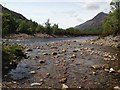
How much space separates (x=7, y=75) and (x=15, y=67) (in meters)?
2.46

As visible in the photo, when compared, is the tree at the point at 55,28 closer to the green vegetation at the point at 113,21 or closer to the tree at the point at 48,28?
the tree at the point at 48,28

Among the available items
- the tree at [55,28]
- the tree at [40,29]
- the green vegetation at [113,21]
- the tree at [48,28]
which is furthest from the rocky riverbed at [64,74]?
the tree at [55,28]

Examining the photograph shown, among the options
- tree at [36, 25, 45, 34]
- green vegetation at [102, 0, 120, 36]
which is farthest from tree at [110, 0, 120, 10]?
tree at [36, 25, 45, 34]

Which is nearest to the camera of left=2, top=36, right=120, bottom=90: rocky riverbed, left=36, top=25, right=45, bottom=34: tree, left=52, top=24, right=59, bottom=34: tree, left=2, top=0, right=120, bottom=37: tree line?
left=2, top=36, right=120, bottom=90: rocky riverbed

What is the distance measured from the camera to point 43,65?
19.8m

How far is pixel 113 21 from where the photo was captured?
58312 mm

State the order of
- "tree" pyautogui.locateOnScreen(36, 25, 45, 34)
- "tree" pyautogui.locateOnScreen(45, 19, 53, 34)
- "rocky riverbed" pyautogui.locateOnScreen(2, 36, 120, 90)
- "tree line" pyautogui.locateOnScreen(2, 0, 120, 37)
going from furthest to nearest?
1. "tree" pyautogui.locateOnScreen(45, 19, 53, 34)
2. "tree" pyautogui.locateOnScreen(36, 25, 45, 34)
3. "tree line" pyautogui.locateOnScreen(2, 0, 120, 37)
4. "rocky riverbed" pyautogui.locateOnScreen(2, 36, 120, 90)

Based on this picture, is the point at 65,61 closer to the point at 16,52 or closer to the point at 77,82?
the point at 16,52

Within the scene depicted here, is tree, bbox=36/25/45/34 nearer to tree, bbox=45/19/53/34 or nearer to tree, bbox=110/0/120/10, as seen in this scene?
tree, bbox=45/19/53/34

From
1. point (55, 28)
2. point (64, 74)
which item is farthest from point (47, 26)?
point (64, 74)

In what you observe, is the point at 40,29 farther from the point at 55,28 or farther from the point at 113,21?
the point at 113,21

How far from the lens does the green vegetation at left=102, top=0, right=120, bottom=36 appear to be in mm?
56956

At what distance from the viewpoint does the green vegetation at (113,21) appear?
56956 mm

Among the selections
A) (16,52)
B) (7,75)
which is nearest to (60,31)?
(16,52)
